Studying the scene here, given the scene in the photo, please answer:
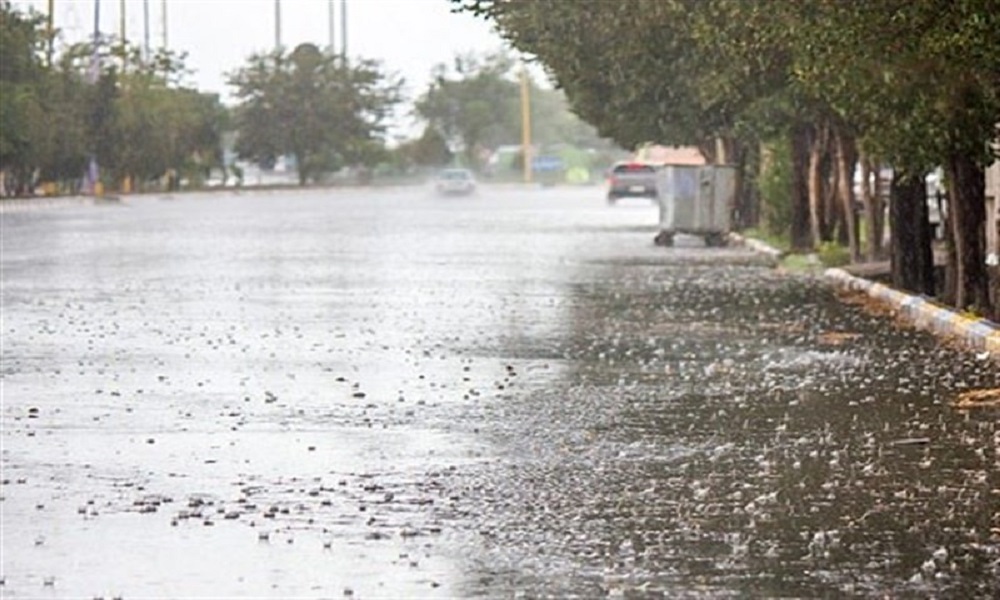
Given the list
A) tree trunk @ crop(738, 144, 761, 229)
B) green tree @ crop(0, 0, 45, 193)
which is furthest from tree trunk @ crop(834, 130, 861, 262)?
green tree @ crop(0, 0, 45, 193)

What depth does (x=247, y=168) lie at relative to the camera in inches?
6531

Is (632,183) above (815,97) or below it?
below

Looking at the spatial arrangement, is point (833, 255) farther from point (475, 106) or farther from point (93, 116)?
point (475, 106)

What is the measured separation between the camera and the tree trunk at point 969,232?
25266mm

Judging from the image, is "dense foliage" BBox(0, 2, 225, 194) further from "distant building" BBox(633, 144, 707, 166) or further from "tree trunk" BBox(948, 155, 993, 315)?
"tree trunk" BBox(948, 155, 993, 315)

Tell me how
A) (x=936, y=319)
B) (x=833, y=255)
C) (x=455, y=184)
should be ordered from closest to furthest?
1. (x=936, y=319)
2. (x=833, y=255)
3. (x=455, y=184)

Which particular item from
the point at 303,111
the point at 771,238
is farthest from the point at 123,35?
the point at 771,238

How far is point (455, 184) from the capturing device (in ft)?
403

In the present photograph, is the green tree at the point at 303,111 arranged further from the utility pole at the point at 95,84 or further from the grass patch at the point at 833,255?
the grass patch at the point at 833,255

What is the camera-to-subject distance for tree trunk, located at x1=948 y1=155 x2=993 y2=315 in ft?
82.9

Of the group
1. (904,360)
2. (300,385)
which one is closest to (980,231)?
(904,360)

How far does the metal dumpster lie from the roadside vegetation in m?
0.78

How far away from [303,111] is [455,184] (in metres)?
15.9

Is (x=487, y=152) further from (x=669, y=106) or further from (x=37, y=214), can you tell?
(x=669, y=106)
